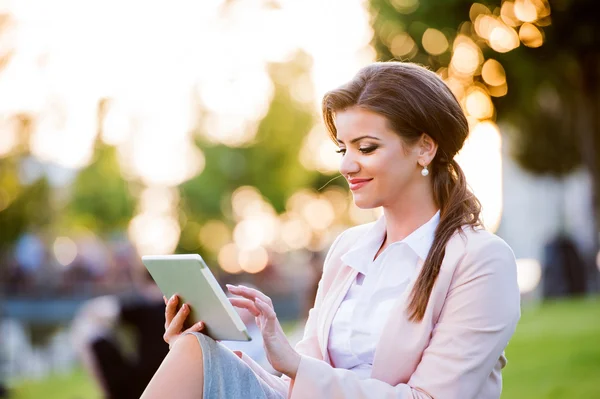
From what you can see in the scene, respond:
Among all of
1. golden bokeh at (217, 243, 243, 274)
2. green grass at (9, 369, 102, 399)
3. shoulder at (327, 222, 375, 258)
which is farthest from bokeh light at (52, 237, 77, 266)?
shoulder at (327, 222, 375, 258)

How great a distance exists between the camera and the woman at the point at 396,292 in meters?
3.25

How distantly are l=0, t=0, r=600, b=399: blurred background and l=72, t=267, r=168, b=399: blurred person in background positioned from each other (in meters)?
0.62

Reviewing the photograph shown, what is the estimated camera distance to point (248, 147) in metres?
38.9

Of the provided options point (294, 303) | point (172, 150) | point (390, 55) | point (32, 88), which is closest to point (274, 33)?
point (32, 88)

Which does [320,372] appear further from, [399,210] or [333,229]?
[333,229]

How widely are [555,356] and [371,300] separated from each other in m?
6.38

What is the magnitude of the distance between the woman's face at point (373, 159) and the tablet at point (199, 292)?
28.5 inches

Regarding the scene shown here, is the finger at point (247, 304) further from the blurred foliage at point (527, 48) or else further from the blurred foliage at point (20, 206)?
the blurred foliage at point (20, 206)

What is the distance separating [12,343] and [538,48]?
490 inches

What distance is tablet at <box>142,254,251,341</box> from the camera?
3.14 meters

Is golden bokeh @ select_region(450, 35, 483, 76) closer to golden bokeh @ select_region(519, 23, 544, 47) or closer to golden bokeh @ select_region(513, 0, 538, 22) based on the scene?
golden bokeh @ select_region(519, 23, 544, 47)

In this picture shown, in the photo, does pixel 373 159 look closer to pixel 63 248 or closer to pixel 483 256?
pixel 483 256

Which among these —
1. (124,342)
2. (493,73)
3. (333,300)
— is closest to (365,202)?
(333,300)

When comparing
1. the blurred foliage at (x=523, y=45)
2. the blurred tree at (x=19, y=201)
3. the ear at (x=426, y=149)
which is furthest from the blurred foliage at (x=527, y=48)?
the blurred tree at (x=19, y=201)
